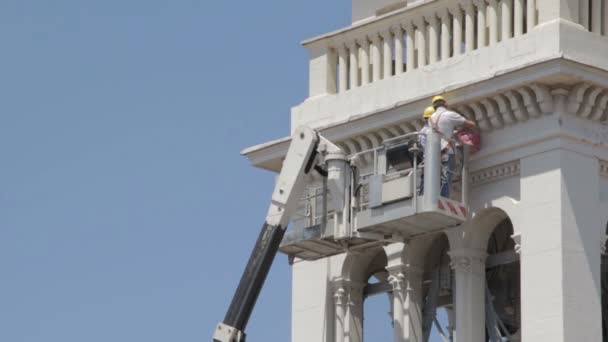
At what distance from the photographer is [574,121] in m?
40.0

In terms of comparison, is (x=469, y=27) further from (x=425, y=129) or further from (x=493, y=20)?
(x=425, y=129)

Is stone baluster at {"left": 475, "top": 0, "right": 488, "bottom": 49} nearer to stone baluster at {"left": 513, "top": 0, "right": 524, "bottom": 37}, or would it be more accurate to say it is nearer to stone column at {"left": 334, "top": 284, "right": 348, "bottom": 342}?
stone baluster at {"left": 513, "top": 0, "right": 524, "bottom": 37}

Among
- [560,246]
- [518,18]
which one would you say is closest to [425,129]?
[518,18]

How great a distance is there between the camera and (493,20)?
135 ft

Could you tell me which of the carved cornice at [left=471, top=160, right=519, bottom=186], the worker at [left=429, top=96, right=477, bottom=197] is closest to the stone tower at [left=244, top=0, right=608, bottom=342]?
the carved cornice at [left=471, top=160, right=519, bottom=186]

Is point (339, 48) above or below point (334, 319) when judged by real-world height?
above

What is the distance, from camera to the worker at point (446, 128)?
40125mm

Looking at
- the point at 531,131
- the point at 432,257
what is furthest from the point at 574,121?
the point at 432,257

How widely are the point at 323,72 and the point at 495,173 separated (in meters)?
3.35

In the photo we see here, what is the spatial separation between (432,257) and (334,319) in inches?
56.8

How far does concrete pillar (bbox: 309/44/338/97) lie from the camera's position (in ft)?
141

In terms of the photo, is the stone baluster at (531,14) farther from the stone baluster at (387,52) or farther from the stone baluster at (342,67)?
the stone baluster at (342,67)

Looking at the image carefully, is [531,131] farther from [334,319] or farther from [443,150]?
[334,319]

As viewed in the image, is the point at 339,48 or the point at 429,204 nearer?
the point at 429,204
